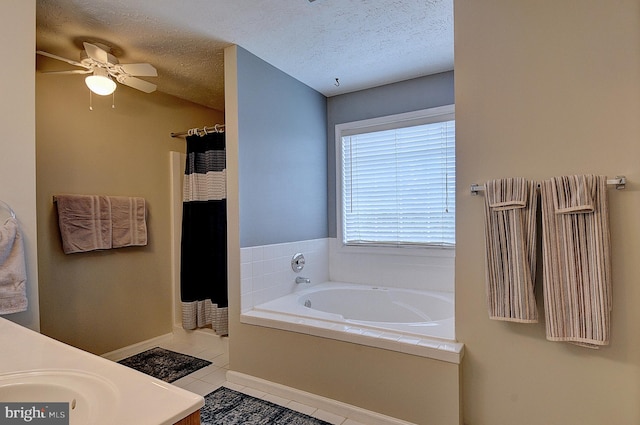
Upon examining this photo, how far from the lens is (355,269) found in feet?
11.0

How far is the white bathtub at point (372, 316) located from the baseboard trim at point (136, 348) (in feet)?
4.26

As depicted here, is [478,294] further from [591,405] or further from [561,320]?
[591,405]

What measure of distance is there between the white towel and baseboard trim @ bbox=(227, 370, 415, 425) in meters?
1.43

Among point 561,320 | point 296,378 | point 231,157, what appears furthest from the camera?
A: point 231,157

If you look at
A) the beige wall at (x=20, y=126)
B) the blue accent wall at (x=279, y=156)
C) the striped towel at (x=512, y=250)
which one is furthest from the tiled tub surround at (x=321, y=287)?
the beige wall at (x=20, y=126)

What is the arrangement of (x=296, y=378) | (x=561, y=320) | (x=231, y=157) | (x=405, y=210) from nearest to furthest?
1. (x=561, y=320)
2. (x=296, y=378)
3. (x=231, y=157)
4. (x=405, y=210)

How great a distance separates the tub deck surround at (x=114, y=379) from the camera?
0.70 m

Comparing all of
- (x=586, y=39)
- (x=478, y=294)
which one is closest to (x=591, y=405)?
(x=478, y=294)

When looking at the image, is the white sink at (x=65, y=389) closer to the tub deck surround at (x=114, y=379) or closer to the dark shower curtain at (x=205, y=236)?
the tub deck surround at (x=114, y=379)

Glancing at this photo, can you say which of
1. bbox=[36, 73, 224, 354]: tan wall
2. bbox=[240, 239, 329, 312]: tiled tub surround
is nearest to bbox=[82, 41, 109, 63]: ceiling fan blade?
bbox=[36, 73, 224, 354]: tan wall

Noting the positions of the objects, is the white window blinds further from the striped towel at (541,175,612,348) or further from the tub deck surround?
the tub deck surround

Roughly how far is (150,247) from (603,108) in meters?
3.41

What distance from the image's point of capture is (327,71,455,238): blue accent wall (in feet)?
9.64

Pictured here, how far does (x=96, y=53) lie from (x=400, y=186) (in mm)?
2523
